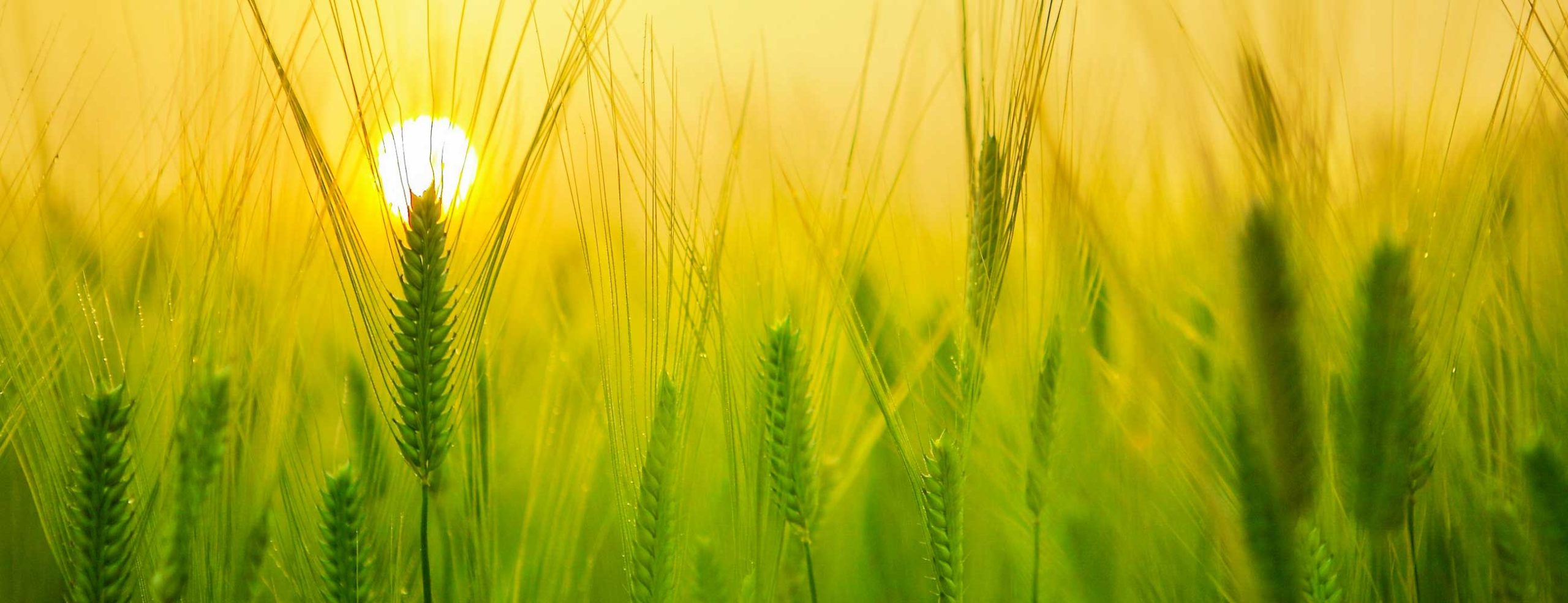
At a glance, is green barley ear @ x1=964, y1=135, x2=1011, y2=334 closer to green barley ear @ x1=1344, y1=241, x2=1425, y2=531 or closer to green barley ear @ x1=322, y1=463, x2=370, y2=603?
green barley ear @ x1=1344, y1=241, x2=1425, y2=531

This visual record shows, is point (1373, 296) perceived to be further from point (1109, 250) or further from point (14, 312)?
point (14, 312)

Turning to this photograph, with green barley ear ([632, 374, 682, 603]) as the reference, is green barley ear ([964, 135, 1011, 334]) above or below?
above

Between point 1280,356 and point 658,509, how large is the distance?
626 mm

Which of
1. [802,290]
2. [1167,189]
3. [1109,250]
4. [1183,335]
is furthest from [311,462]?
[1167,189]

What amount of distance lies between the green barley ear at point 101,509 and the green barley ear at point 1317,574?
45.7 inches

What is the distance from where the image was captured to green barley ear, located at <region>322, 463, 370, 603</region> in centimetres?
75

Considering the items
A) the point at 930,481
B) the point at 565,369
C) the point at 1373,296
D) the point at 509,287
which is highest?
the point at 509,287

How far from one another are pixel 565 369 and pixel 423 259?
1.44 ft

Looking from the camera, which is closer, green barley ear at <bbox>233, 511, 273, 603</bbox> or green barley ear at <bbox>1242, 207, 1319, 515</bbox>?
green barley ear at <bbox>1242, 207, 1319, 515</bbox>

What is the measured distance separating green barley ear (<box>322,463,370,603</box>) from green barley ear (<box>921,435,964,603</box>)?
57cm

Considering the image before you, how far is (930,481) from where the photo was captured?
0.80 m

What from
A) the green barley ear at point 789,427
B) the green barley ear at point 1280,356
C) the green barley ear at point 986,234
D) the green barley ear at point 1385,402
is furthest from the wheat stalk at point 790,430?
the green barley ear at point 1385,402

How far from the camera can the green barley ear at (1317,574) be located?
0.76 m

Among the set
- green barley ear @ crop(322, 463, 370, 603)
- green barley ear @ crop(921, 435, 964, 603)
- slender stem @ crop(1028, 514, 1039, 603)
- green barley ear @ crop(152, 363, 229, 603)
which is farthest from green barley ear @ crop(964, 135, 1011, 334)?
green barley ear @ crop(152, 363, 229, 603)
